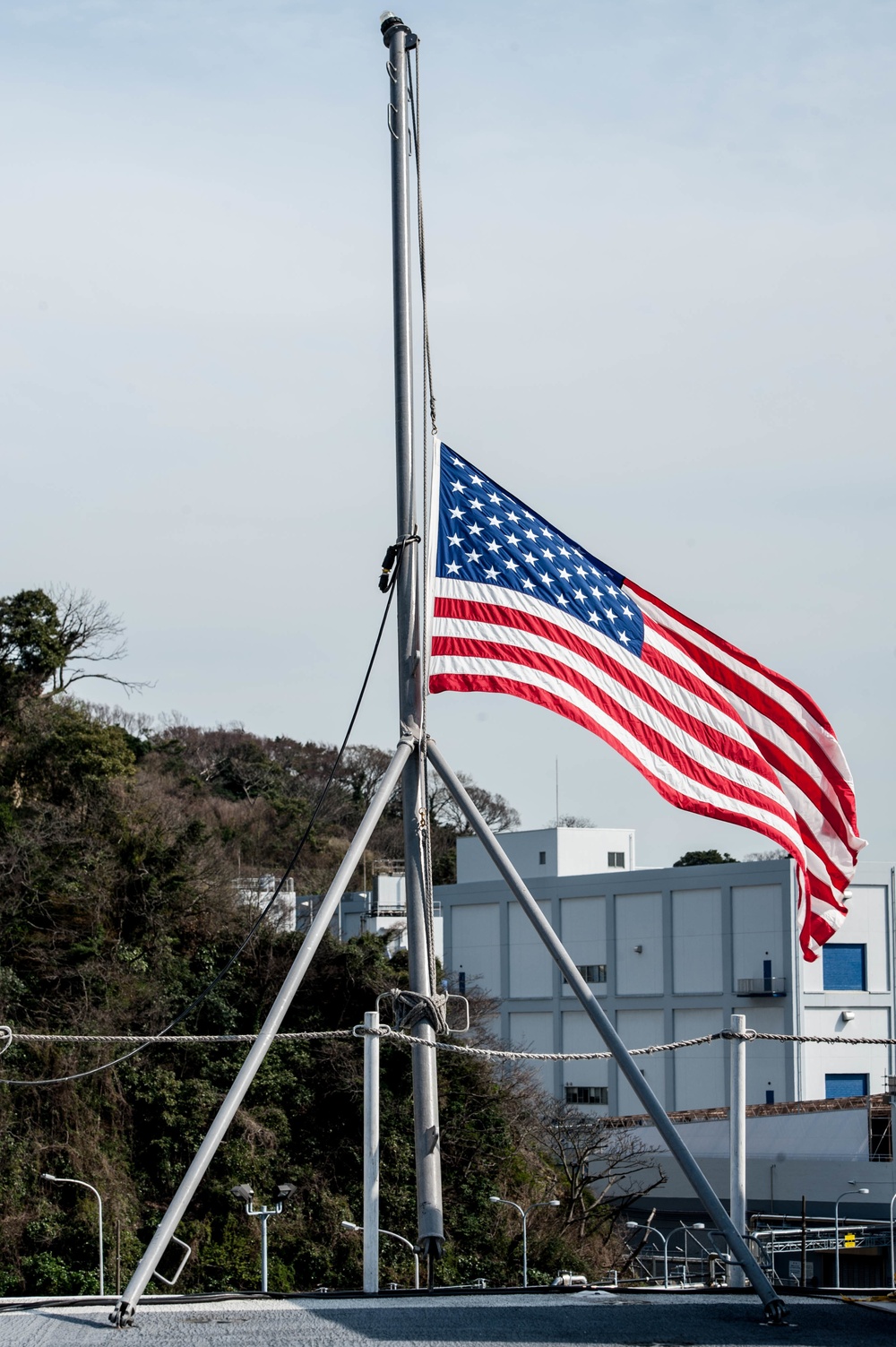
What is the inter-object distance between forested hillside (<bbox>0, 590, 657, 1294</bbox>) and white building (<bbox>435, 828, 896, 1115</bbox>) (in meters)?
11.8

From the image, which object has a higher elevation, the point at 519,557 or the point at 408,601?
the point at 519,557

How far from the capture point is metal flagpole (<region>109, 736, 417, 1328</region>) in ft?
16.9

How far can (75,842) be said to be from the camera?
1089 inches

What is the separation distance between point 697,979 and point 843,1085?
5047 mm

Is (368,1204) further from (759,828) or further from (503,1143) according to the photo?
(503,1143)

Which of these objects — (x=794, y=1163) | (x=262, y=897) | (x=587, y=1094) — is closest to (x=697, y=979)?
(x=587, y=1094)

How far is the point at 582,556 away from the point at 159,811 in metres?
23.6

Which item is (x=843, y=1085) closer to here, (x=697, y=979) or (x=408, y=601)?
(x=697, y=979)

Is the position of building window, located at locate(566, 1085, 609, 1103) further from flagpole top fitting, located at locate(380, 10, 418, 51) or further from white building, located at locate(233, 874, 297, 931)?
flagpole top fitting, located at locate(380, 10, 418, 51)

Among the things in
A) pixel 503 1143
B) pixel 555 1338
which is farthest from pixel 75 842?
pixel 555 1338

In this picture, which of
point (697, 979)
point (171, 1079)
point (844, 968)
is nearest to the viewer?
point (171, 1079)

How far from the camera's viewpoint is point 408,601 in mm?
6941

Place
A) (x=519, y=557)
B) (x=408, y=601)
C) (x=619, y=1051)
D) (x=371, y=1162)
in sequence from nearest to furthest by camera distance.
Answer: (x=371, y=1162) → (x=619, y=1051) → (x=408, y=601) → (x=519, y=557)

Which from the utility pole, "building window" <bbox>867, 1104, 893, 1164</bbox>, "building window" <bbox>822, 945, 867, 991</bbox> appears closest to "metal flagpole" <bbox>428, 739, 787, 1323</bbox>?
the utility pole
